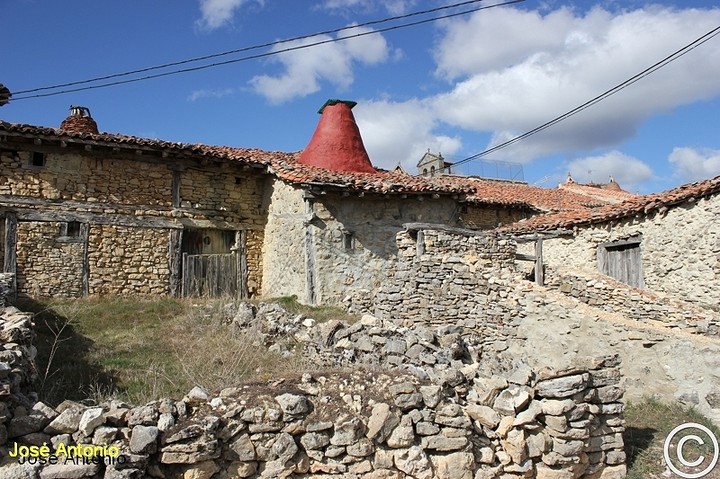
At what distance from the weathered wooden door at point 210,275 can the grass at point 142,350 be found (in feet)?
5.07

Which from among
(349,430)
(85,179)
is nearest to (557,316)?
(349,430)

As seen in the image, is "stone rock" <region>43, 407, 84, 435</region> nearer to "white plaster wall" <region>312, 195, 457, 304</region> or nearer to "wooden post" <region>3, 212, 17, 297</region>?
"white plaster wall" <region>312, 195, 457, 304</region>

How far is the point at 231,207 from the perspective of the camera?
15477 mm

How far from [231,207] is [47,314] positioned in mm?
5691

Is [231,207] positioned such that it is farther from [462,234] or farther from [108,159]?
[462,234]

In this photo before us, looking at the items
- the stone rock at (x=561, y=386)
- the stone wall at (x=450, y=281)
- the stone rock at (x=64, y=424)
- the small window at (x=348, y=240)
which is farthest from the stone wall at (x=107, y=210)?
the stone rock at (x=561, y=386)

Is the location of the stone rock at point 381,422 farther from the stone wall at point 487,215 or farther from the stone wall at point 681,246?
the stone wall at point 487,215

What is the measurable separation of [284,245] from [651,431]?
33.7ft

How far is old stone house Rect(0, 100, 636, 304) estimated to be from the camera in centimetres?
1316

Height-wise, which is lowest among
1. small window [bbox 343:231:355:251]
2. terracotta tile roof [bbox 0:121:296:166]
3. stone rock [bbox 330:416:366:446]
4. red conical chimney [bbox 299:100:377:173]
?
stone rock [bbox 330:416:366:446]

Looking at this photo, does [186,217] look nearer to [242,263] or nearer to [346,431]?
[242,263]

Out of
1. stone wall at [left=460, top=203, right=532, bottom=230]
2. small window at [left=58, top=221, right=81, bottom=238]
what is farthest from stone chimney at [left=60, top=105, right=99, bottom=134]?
stone wall at [left=460, top=203, right=532, bottom=230]

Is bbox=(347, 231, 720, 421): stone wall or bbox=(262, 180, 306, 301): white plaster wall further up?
bbox=(262, 180, 306, 301): white plaster wall

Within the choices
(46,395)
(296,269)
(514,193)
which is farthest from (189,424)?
(514,193)
